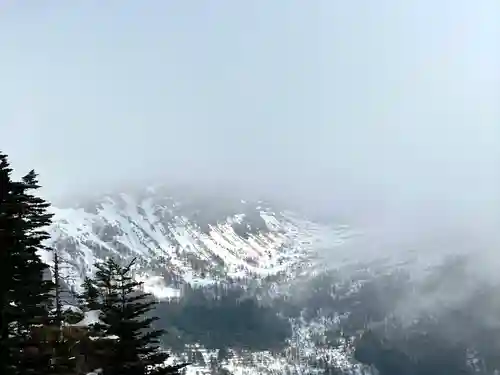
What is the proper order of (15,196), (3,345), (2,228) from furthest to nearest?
(15,196)
(2,228)
(3,345)

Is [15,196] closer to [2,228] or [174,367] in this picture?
[2,228]

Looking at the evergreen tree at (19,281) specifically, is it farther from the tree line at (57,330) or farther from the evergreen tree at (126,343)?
the evergreen tree at (126,343)

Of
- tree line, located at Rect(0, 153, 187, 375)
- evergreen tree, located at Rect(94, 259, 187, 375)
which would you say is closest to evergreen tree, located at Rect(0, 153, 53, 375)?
tree line, located at Rect(0, 153, 187, 375)

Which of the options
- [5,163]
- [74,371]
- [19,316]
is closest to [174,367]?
[74,371]

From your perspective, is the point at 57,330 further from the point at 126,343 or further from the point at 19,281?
the point at 19,281

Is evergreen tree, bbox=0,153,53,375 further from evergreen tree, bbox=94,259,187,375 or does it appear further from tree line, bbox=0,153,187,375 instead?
evergreen tree, bbox=94,259,187,375

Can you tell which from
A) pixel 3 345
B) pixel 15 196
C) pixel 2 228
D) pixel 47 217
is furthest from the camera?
pixel 47 217

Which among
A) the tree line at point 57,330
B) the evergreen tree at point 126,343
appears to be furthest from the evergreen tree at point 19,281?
the evergreen tree at point 126,343

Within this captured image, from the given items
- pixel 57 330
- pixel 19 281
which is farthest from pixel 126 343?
pixel 19 281
